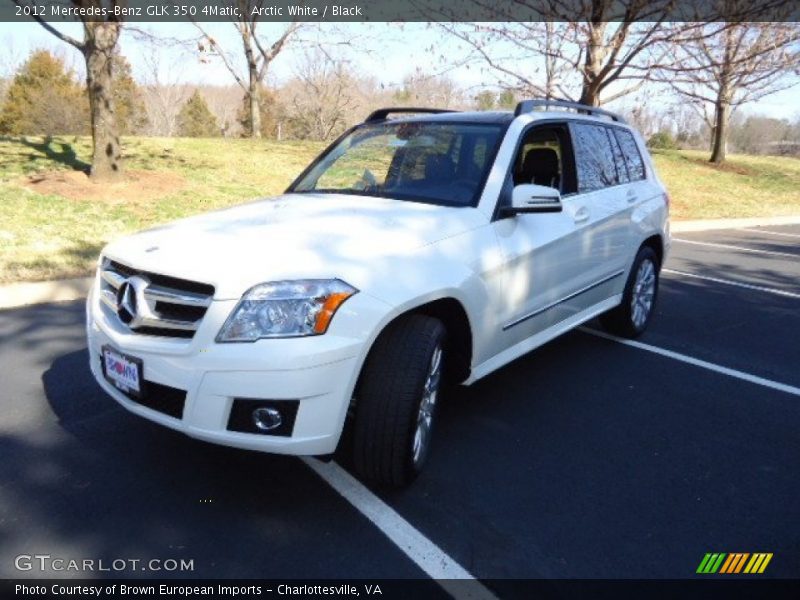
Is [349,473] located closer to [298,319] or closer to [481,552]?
[481,552]

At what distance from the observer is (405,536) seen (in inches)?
103

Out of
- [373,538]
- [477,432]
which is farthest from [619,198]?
[373,538]

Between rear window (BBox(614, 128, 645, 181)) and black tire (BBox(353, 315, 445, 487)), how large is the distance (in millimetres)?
3214

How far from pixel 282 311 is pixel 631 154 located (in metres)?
3.92

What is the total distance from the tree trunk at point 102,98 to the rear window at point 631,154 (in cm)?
919

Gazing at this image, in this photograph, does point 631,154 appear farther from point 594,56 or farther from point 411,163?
point 594,56

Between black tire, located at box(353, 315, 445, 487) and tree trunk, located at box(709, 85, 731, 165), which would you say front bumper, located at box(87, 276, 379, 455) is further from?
tree trunk, located at box(709, 85, 731, 165)

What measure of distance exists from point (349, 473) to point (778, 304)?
5.89 meters

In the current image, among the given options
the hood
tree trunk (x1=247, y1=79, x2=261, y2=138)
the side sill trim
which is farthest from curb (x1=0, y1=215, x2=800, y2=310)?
tree trunk (x1=247, y1=79, x2=261, y2=138)

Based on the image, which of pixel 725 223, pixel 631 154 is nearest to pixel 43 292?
pixel 631 154

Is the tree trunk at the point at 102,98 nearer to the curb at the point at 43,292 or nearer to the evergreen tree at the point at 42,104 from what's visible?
the curb at the point at 43,292

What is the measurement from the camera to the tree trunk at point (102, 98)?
10875 mm

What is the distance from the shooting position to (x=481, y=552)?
2.54 meters

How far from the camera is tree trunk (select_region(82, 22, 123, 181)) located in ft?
35.7
